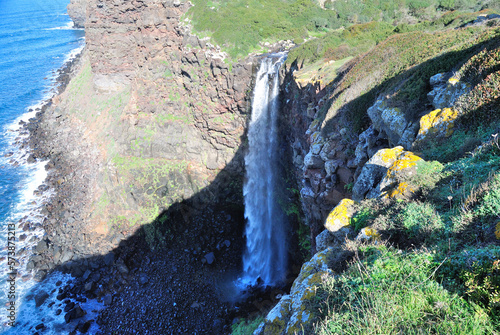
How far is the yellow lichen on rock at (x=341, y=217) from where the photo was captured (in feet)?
23.3

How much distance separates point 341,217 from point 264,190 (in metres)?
18.7

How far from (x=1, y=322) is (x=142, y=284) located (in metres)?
10.1

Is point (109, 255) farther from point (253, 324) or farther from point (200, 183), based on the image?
point (253, 324)

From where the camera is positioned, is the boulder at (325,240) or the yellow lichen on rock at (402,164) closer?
the yellow lichen on rock at (402,164)

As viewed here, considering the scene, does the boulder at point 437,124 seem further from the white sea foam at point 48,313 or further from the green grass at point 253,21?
the white sea foam at point 48,313

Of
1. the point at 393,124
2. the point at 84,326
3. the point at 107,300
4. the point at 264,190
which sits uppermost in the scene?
the point at 393,124

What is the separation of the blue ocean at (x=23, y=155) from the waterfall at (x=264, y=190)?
49.9 ft

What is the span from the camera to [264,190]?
25891 millimetres

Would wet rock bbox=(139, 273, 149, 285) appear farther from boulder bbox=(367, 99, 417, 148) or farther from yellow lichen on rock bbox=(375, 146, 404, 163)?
yellow lichen on rock bbox=(375, 146, 404, 163)

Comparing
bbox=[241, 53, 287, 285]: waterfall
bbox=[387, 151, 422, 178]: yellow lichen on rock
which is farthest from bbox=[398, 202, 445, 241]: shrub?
bbox=[241, 53, 287, 285]: waterfall

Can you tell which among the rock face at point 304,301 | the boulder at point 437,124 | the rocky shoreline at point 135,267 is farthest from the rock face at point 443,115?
the rocky shoreline at point 135,267

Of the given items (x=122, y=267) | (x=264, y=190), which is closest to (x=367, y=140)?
(x=264, y=190)

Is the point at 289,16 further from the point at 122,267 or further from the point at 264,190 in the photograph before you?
the point at 122,267

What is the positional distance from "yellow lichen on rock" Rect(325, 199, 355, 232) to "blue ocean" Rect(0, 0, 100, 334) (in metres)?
22.1
